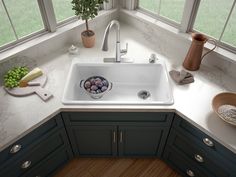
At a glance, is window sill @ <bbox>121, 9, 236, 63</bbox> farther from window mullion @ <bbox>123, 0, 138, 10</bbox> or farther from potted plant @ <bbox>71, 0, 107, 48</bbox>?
potted plant @ <bbox>71, 0, 107, 48</bbox>

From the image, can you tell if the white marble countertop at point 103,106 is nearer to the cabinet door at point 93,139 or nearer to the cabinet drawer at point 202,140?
the cabinet drawer at point 202,140

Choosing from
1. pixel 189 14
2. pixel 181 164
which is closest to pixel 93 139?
pixel 181 164

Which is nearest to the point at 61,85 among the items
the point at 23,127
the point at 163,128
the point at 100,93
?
the point at 100,93

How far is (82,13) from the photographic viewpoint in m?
1.58

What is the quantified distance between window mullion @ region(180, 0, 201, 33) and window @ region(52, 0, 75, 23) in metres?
1.00

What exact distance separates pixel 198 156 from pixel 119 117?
63 centimetres

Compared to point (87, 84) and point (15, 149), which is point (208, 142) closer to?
point (87, 84)

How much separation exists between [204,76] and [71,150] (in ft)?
4.15

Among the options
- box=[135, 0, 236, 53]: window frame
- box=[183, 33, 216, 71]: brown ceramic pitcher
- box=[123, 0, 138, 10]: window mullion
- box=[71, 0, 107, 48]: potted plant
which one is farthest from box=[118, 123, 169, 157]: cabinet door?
box=[123, 0, 138, 10]: window mullion

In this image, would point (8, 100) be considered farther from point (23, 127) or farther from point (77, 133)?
point (77, 133)

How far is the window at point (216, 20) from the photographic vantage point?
1534mm

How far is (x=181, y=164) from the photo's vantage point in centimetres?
166

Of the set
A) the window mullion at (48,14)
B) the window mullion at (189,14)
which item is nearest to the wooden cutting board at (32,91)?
the window mullion at (48,14)

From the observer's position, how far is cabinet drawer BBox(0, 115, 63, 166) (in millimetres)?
1229
